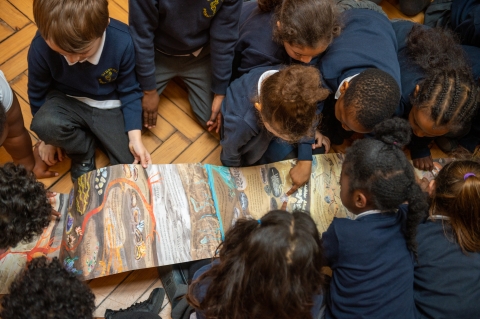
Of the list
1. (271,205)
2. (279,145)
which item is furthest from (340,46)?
(271,205)

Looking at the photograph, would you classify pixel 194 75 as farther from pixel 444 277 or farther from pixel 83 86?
pixel 444 277

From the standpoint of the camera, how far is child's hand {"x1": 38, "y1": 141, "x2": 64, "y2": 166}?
108 centimetres

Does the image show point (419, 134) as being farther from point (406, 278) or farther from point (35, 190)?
point (35, 190)

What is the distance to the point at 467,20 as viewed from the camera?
119 centimetres

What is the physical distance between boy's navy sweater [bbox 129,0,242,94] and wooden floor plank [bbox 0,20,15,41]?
44 centimetres

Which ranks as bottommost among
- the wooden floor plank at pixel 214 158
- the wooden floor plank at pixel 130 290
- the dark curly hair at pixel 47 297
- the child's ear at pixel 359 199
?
the wooden floor plank at pixel 130 290

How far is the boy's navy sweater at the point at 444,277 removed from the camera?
2.82 ft

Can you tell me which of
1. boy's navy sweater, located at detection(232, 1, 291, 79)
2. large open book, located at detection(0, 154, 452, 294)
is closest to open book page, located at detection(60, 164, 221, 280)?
large open book, located at detection(0, 154, 452, 294)

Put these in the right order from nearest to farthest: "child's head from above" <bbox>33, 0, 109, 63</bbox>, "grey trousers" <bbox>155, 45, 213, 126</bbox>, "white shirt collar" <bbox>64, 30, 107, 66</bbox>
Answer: "child's head from above" <bbox>33, 0, 109, 63</bbox> < "white shirt collar" <bbox>64, 30, 107, 66</bbox> < "grey trousers" <bbox>155, 45, 213, 126</bbox>

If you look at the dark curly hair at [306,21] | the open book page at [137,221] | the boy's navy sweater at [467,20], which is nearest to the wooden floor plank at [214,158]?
the open book page at [137,221]

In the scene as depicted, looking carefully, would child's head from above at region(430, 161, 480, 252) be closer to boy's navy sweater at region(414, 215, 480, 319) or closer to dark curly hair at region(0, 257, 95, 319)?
boy's navy sweater at region(414, 215, 480, 319)

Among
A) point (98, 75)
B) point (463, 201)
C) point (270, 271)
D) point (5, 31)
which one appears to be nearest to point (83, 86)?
point (98, 75)

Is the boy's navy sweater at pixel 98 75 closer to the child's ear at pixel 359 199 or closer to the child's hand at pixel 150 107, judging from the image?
the child's hand at pixel 150 107

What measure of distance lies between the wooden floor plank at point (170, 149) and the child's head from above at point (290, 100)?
13.8 inches
